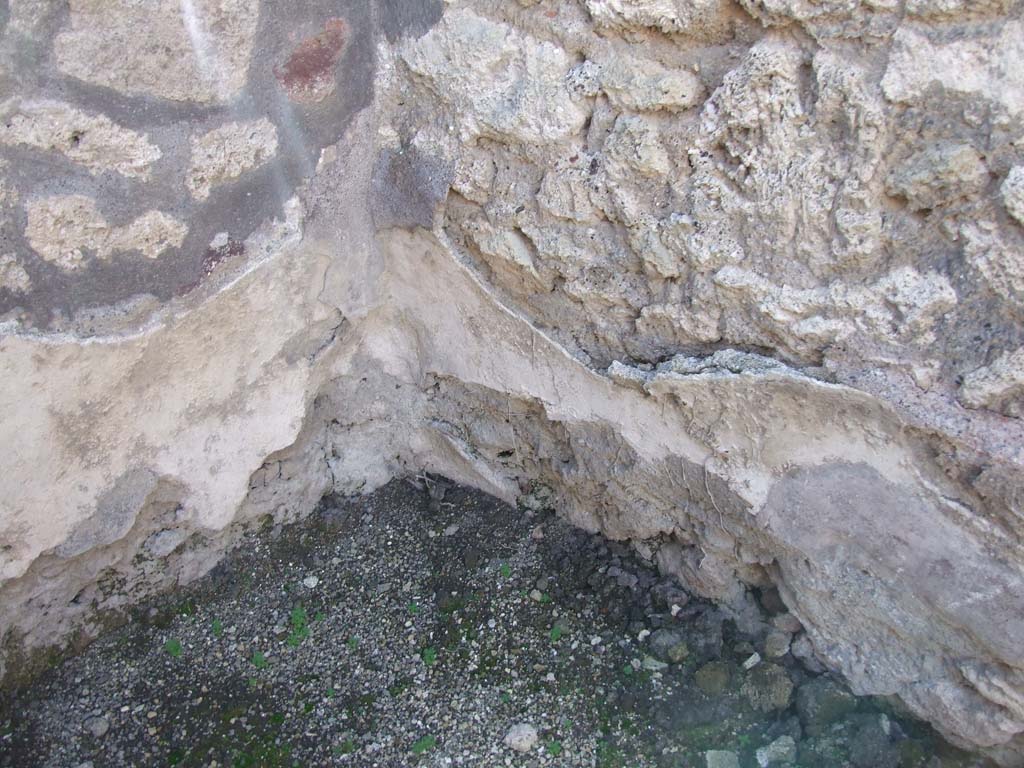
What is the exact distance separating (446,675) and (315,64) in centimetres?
166

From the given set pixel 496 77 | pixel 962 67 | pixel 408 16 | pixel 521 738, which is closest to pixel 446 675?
pixel 521 738

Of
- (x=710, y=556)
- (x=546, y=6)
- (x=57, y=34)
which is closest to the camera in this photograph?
(x=57, y=34)

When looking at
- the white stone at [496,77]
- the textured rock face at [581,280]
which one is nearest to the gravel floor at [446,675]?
the textured rock face at [581,280]

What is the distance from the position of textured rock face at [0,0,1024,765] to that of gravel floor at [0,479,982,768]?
119 millimetres

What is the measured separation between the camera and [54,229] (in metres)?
2.15

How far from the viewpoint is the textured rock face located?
1.86 meters

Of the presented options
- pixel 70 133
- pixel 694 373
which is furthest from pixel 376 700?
pixel 70 133

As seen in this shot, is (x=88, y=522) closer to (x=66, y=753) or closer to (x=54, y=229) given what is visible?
(x=66, y=753)

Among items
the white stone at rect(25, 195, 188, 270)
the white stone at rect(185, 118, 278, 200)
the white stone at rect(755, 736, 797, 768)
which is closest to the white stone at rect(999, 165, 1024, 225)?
the white stone at rect(755, 736, 797, 768)

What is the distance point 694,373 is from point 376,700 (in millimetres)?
1251

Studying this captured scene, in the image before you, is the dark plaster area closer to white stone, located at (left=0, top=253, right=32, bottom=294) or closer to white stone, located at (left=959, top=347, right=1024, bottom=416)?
white stone, located at (left=0, top=253, right=32, bottom=294)

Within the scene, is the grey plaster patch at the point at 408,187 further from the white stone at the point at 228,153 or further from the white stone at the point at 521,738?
the white stone at the point at 521,738

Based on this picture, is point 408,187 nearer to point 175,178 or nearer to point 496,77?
point 496,77

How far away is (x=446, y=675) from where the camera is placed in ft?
8.67
